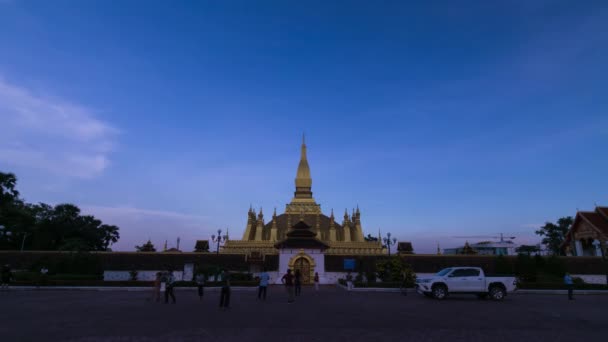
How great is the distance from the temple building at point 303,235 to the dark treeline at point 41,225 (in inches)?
837

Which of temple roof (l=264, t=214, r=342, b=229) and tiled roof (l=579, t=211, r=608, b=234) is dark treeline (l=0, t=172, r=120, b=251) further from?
tiled roof (l=579, t=211, r=608, b=234)

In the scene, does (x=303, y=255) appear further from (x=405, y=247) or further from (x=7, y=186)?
(x=7, y=186)

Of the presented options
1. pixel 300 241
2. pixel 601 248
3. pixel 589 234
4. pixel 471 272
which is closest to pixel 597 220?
pixel 589 234

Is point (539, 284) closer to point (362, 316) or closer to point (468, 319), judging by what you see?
point (468, 319)

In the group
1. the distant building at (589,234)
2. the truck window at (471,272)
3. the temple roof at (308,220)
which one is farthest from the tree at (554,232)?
the truck window at (471,272)

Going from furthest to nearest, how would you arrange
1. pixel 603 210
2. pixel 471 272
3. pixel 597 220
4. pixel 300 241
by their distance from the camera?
pixel 603 210 < pixel 597 220 < pixel 300 241 < pixel 471 272

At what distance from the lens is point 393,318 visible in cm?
1135

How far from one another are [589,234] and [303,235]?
3487 cm

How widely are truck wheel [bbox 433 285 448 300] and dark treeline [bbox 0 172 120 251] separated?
38.1 m

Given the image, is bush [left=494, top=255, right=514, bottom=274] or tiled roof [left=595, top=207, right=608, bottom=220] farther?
tiled roof [left=595, top=207, right=608, bottom=220]

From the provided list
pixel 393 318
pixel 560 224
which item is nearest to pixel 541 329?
pixel 393 318

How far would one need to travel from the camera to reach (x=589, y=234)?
1610 inches

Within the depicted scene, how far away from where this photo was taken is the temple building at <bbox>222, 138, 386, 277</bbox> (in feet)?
104

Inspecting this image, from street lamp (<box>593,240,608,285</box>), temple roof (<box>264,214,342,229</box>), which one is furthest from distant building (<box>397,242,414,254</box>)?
street lamp (<box>593,240,608,285</box>)
